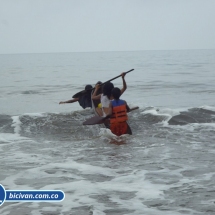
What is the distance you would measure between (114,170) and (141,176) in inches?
23.6

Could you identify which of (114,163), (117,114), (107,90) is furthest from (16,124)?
(114,163)

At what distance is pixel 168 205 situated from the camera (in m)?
5.77

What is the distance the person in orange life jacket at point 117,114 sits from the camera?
34.7 feet

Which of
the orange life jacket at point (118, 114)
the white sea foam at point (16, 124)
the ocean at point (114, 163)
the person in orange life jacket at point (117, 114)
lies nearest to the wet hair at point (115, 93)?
the person in orange life jacket at point (117, 114)

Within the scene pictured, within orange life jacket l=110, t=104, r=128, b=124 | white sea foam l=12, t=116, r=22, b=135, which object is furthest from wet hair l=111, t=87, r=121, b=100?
white sea foam l=12, t=116, r=22, b=135

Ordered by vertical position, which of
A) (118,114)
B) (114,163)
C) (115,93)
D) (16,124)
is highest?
(115,93)

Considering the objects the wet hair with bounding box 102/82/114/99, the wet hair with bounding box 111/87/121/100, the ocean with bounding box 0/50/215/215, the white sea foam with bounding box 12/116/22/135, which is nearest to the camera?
the ocean with bounding box 0/50/215/215

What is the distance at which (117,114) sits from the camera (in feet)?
34.8

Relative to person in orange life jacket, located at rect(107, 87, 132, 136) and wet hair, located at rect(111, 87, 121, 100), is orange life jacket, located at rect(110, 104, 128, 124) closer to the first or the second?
person in orange life jacket, located at rect(107, 87, 132, 136)

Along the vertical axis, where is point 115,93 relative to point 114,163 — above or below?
above

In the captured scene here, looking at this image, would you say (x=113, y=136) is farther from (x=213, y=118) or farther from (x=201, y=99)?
(x=201, y=99)

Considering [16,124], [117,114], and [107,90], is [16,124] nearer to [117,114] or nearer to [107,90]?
[107,90]

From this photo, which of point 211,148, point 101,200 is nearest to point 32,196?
point 101,200

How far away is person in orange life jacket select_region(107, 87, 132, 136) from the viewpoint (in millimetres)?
10570
